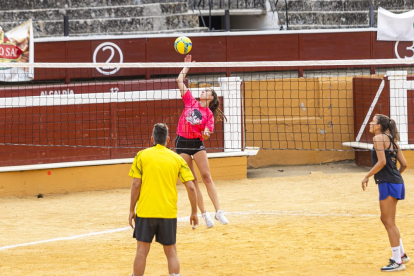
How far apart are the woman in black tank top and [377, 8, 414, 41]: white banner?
1226 centimetres

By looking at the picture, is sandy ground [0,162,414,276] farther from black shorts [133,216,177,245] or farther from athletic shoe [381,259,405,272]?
black shorts [133,216,177,245]

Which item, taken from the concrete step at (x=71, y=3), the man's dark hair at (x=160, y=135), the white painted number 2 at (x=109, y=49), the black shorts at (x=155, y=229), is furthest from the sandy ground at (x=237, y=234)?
the concrete step at (x=71, y=3)

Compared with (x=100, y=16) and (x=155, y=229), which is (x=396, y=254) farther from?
(x=100, y=16)

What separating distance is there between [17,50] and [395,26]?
33.1 feet

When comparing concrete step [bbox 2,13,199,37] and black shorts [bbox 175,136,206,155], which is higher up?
concrete step [bbox 2,13,199,37]

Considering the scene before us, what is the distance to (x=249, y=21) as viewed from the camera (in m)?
22.8

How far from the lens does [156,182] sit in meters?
6.73

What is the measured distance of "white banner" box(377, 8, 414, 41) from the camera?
19.5 metres

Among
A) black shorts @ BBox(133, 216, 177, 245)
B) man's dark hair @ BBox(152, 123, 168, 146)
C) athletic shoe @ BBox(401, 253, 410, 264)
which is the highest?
man's dark hair @ BBox(152, 123, 168, 146)

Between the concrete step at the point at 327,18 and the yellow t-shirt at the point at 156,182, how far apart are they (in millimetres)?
14956

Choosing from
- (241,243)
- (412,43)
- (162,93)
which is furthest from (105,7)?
(241,243)

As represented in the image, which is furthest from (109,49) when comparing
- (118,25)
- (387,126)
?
(387,126)

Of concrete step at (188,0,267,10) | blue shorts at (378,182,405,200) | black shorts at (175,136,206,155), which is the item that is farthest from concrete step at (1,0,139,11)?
blue shorts at (378,182,405,200)

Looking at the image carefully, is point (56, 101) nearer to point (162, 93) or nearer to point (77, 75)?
point (162, 93)
